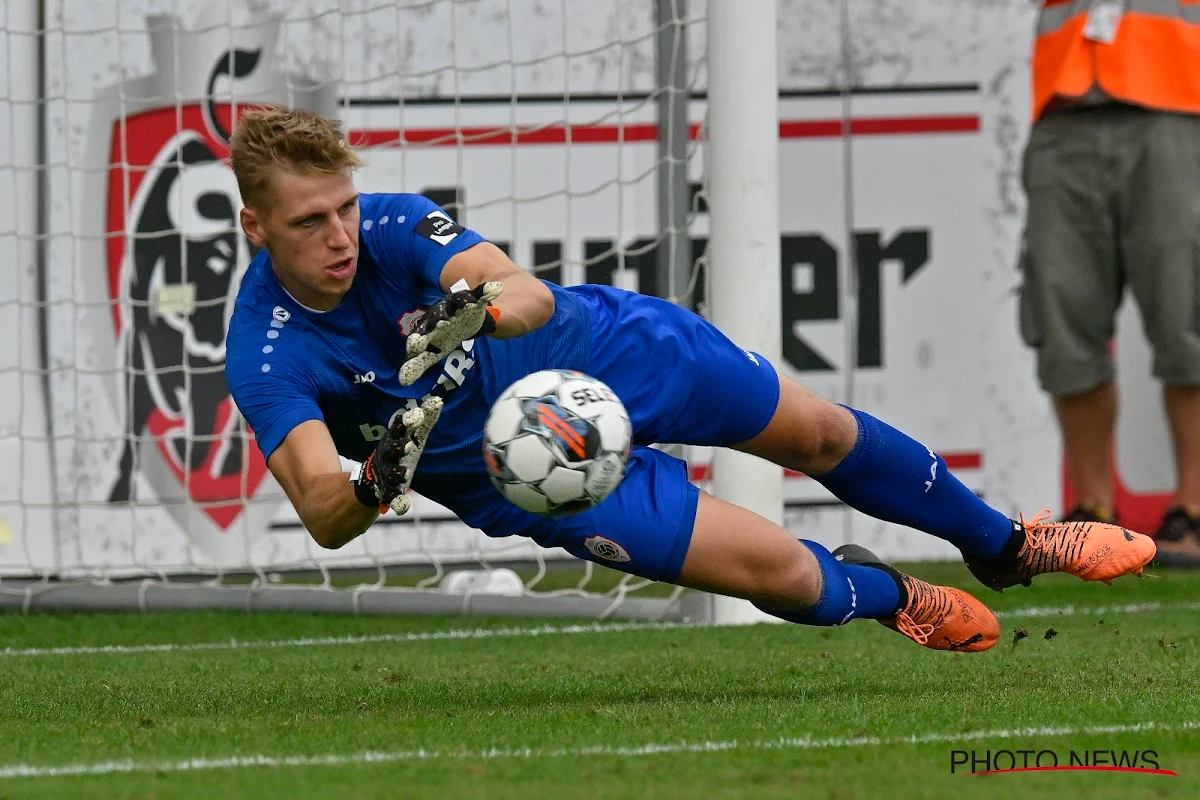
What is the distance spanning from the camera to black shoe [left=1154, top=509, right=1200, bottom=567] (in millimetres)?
7105

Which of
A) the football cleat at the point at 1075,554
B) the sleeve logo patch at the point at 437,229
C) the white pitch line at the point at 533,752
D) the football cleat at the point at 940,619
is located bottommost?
the white pitch line at the point at 533,752

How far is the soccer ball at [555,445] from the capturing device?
3635mm

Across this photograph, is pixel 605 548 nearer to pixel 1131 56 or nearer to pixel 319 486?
pixel 319 486

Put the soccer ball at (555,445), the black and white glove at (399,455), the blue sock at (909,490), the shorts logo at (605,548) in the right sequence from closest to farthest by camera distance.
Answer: the black and white glove at (399,455), the soccer ball at (555,445), the shorts logo at (605,548), the blue sock at (909,490)

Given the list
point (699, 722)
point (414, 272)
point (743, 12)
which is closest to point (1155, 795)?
point (699, 722)

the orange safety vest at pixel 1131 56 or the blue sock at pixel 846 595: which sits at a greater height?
the orange safety vest at pixel 1131 56

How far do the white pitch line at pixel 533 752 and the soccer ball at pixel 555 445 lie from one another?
54 centimetres

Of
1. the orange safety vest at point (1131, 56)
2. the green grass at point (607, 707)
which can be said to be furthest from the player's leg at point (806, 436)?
the orange safety vest at point (1131, 56)

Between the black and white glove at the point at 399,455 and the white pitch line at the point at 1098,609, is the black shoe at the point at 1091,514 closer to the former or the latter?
the white pitch line at the point at 1098,609

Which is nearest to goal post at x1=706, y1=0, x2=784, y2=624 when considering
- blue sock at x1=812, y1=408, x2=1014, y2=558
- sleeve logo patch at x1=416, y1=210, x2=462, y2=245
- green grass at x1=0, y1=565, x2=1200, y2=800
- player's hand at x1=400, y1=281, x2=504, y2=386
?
green grass at x1=0, y1=565, x2=1200, y2=800

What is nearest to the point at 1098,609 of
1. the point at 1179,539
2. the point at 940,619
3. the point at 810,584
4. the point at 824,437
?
the point at 1179,539

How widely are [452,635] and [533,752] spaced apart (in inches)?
105

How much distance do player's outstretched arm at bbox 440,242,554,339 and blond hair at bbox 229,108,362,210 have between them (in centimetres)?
36

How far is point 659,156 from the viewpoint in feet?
24.3
